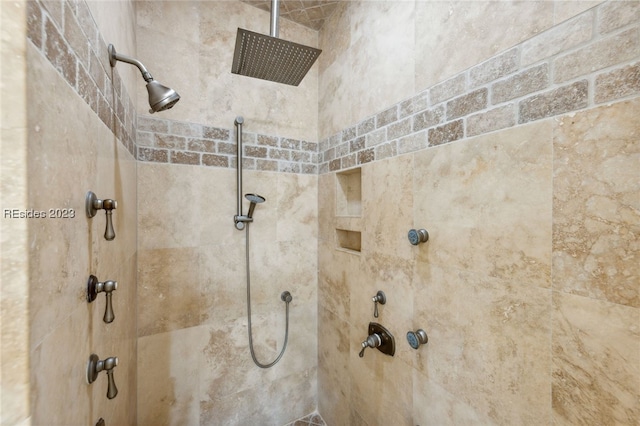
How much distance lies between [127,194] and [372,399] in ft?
4.97

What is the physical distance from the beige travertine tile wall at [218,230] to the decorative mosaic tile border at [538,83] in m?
0.90

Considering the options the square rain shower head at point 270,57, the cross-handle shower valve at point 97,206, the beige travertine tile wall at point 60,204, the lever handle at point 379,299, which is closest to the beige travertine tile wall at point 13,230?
the beige travertine tile wall at point 60,204

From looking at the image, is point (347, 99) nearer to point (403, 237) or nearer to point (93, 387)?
point (403, 237)

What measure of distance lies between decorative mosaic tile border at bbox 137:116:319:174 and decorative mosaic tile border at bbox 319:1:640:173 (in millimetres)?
806

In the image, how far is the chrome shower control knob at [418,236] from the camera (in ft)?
3.35

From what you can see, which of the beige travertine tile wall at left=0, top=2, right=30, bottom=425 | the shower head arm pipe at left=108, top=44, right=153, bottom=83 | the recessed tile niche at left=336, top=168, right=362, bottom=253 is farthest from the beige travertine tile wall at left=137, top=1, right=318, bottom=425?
the beige travertine tile wall at left=0, top=2, right=30, bottom=425

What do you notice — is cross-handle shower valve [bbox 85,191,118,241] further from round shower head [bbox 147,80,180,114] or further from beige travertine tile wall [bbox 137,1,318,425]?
beige travertine tile wall [bbox 137,1,318,425]

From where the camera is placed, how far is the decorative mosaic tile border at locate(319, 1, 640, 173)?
58cm

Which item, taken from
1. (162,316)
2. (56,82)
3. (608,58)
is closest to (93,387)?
(56,82)

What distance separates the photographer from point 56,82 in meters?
0.47

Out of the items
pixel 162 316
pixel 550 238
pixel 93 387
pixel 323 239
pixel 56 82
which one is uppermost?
pixel 56 82

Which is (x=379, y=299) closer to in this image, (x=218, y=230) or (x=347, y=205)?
(x=347, y=205)

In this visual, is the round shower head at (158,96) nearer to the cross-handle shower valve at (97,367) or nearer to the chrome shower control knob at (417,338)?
the cross-handle shower valve at (97,367)

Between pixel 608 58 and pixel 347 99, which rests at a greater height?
pixel 347 99
